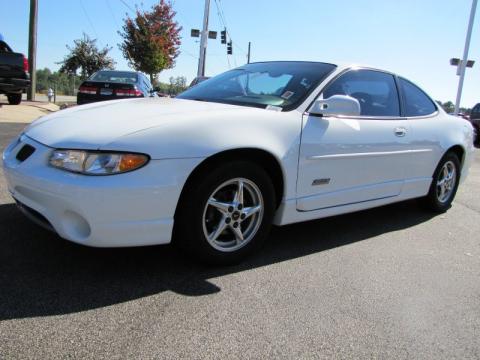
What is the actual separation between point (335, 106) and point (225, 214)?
3.72ft

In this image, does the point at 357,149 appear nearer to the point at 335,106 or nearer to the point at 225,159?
the point at 335,106

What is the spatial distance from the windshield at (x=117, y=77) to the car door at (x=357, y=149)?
8.24m

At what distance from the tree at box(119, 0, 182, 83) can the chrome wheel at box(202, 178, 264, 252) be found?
29662mm

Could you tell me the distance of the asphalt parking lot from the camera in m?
2.24

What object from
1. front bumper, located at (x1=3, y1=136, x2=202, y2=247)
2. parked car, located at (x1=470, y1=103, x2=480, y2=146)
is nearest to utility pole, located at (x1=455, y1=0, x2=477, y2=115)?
parked car, located at (x1=470, y1=103, x2=480, y2=146)

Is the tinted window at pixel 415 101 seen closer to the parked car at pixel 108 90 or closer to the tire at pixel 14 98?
the parked car at pixel 108 90

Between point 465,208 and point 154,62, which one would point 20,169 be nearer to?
point 465,208

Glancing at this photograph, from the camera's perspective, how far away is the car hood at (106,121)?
2.67 meters

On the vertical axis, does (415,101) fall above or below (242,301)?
above

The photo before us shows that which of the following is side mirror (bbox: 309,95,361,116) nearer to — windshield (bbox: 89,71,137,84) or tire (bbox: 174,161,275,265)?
tire (bbox: 174,161,275,265)

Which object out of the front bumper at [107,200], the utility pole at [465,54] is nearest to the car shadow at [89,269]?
the front bumper at [107,200]

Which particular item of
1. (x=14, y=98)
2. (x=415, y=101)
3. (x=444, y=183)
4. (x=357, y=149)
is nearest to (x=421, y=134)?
(x=415, y=101)

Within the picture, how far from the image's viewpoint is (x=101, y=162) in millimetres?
2568

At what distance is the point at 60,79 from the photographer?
52.3m
